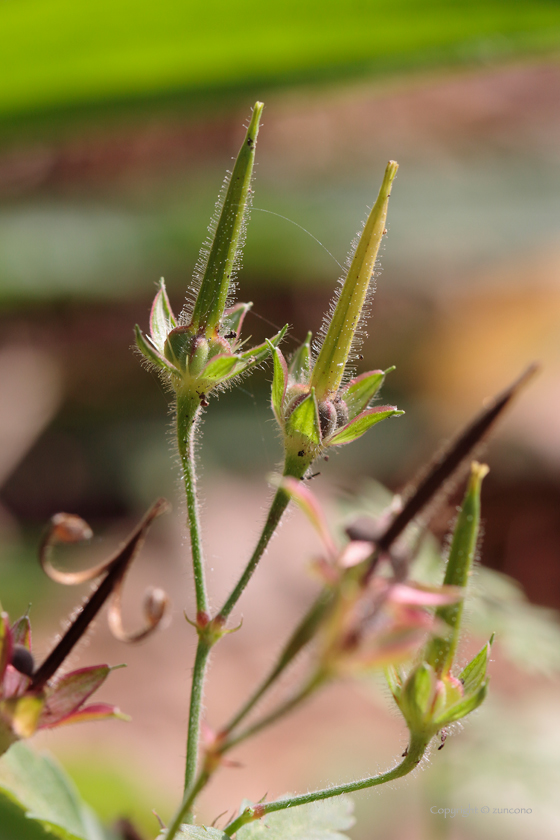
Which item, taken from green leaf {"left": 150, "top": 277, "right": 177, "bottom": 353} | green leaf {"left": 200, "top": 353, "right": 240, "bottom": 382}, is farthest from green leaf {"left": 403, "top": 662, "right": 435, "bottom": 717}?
green leaf {"left": 150, "top": 277, "right": 177, "bottom": 353}

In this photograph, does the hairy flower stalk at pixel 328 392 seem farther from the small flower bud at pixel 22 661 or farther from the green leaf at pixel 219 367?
the small flower bud at pixel 22 661

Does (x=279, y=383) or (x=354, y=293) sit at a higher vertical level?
(x=354, y=293)

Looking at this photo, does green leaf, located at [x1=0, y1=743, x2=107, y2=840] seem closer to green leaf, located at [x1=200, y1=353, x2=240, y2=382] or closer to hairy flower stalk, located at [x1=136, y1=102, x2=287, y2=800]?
hairy flower stalk, located at [x1=136, y1=102, x2=287, y2=800]

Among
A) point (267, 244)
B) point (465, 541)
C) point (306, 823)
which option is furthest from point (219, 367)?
point (267, 244)

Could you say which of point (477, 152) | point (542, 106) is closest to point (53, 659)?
point (477, 152)

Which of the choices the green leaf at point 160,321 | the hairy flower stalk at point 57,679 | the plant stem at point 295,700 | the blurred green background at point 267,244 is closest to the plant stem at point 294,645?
the plant stem at point 295,700

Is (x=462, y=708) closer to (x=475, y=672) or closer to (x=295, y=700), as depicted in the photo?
(x=475, y=672)

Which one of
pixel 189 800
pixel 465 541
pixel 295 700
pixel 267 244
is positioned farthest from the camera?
pixel 267 244
